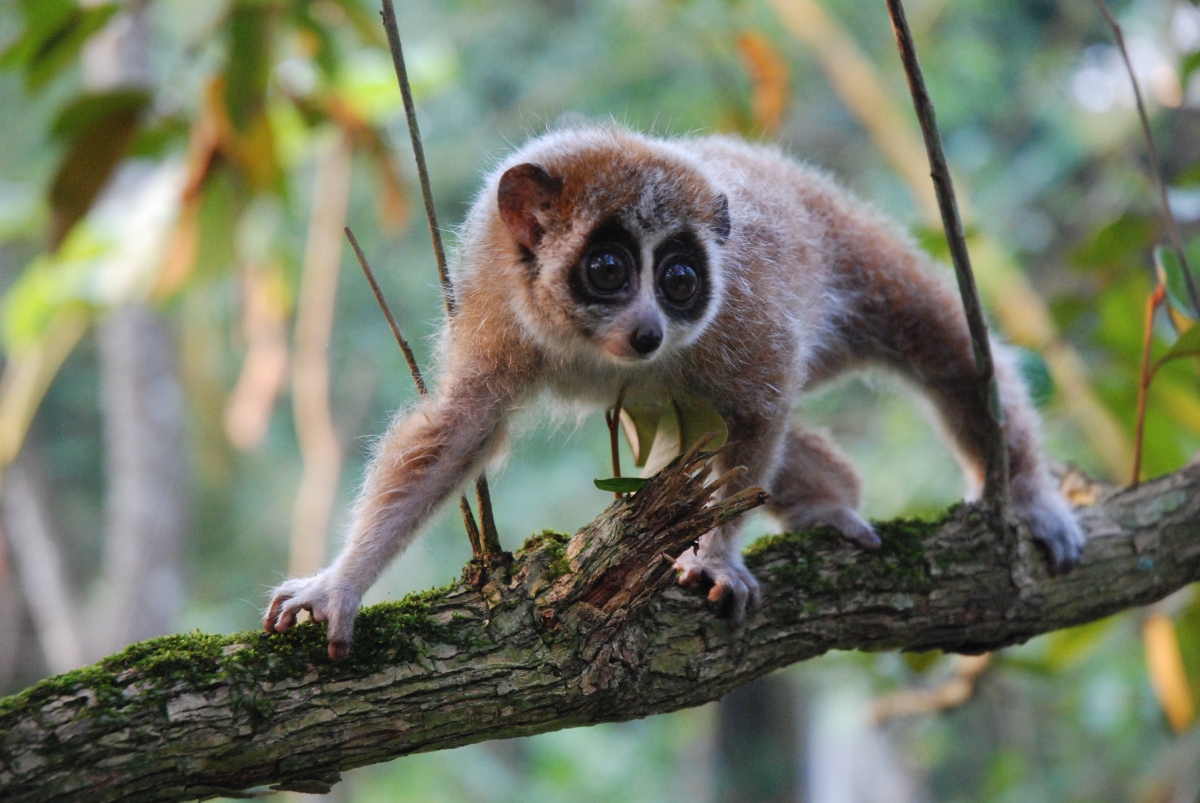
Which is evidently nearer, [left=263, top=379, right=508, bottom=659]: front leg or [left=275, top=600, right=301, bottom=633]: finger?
[left=275, top=600, right=301, bottom=633]: finger

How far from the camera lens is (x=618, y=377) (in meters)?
3.34

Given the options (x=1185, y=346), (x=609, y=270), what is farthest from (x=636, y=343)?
(x=1185, y=346)

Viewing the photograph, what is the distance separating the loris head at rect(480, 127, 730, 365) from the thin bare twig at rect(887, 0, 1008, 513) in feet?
2.32

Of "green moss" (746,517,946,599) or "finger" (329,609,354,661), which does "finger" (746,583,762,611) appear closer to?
"green moss" (746,517,946,599)

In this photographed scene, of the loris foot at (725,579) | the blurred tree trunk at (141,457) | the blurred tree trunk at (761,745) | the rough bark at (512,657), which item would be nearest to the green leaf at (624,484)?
the rough bark at (512,657)

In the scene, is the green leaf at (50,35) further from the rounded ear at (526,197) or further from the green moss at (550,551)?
the green moss at (550,551)

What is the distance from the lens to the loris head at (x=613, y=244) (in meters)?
3.05

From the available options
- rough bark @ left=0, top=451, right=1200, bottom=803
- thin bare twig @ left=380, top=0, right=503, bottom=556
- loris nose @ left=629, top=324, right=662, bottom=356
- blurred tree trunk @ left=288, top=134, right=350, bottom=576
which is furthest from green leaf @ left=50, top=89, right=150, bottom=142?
rough bark @ left=0, top=451, right=1200, bottom=803

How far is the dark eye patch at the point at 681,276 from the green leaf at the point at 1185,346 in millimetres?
1627

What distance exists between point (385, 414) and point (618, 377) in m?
0.77

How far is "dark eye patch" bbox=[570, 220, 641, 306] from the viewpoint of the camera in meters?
3.08

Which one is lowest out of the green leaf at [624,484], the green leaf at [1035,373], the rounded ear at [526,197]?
the green leaf at [624,484]

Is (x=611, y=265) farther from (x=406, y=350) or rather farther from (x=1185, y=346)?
(x=1185, y=346)

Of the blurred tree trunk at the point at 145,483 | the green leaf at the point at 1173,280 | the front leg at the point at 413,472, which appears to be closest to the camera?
the front leg at the point at 413,472
